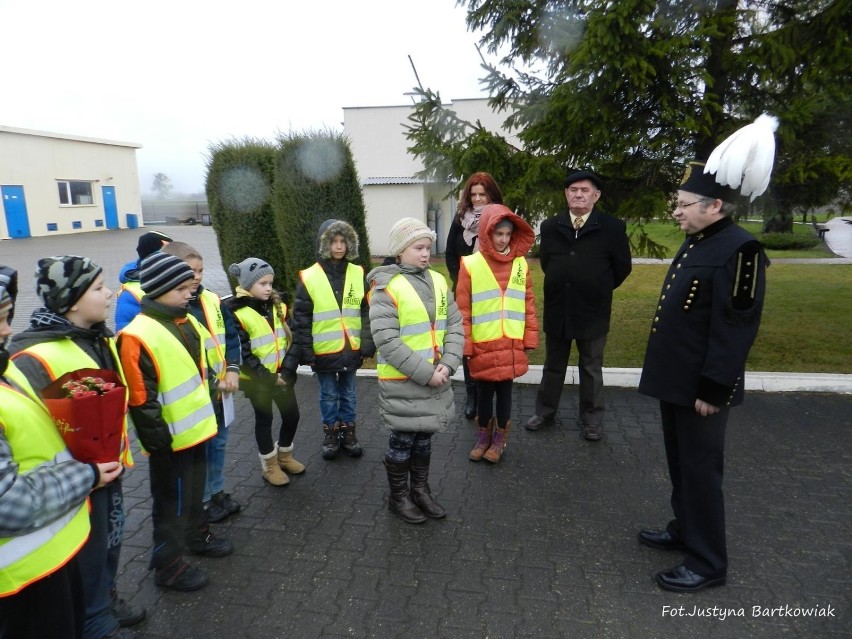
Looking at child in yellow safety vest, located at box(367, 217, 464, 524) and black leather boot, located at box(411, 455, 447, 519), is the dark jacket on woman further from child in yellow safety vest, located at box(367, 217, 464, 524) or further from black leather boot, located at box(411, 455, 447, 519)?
black leather boot, located at box(411, 455, 447, 519)

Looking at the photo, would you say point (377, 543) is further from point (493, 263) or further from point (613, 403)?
point (613, 403)

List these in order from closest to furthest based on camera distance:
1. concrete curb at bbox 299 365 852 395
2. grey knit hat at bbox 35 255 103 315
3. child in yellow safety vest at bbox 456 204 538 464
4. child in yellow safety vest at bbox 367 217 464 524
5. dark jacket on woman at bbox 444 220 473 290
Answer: grey knit hat at bbox 35 255 103 315, child in yellow safety vest at bbox 367 217 464 524, child in yellow safety vest at bbox 456 204 538 464, dark jacket on woman at bbox 444 220 473 290, concrete curb at bbox 299 365 852 395

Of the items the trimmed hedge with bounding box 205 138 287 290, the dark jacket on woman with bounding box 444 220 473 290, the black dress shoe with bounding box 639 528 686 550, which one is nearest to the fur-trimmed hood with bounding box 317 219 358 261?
the dark jacket on woman with bounding box 444 220 473 290

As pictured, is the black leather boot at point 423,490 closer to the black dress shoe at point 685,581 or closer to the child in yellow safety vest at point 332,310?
the child in yellow safety vest at point 332,310

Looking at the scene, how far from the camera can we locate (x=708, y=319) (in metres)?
2.92

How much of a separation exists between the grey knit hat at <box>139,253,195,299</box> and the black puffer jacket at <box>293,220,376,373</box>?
4.63ft

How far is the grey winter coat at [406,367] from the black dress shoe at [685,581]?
1.49m

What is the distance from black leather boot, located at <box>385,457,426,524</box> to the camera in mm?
3588

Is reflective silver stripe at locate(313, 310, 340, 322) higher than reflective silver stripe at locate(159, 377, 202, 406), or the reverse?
reflective silver stripe at locate(313, 310, 340, 322)

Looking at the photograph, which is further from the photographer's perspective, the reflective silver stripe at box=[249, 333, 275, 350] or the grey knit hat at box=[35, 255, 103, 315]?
the reflective silver stripe at box=[249, 333, 275, 350]

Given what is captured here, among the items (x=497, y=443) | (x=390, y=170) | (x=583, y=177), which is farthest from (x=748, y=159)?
(x=390, y=170)

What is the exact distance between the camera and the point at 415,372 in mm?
3395

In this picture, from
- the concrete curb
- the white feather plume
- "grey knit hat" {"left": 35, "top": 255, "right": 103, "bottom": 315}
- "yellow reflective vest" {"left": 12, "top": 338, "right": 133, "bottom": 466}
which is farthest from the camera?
the concrete curb

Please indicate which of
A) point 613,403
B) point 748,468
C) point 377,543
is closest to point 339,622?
point 377,543
